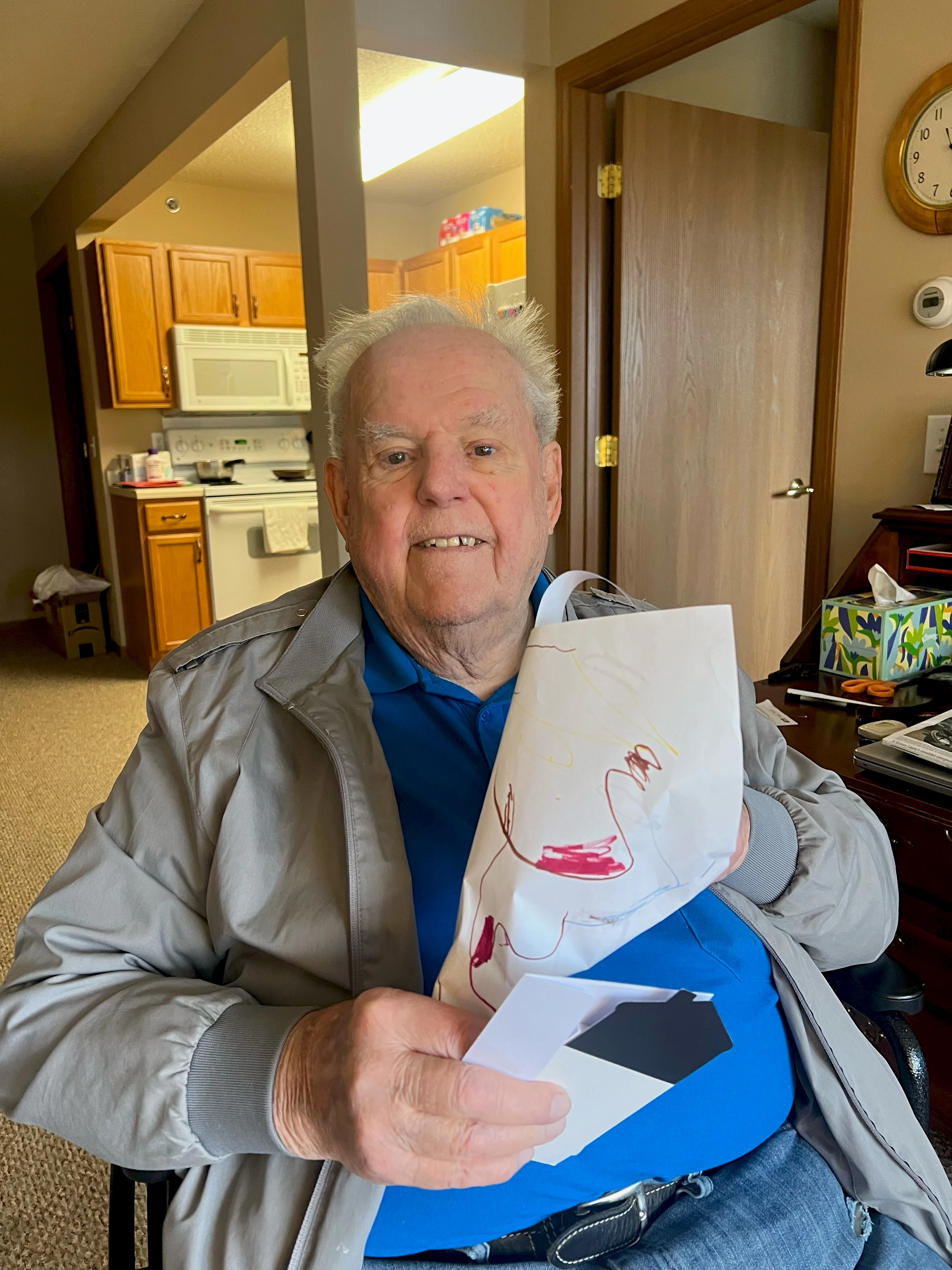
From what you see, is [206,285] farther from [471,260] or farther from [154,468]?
[471,260]

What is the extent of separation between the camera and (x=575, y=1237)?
0.78 meters

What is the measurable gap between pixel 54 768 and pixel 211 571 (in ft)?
4.92

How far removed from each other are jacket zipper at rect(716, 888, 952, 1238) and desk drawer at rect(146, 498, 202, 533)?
4235 mm

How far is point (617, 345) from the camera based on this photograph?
2.74m

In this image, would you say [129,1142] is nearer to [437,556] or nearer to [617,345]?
[437,556]

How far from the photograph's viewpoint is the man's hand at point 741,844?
0.63 meters

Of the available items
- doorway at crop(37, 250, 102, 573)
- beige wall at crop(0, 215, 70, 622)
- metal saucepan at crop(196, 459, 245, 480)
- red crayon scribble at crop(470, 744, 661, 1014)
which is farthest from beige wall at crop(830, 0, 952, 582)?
beige wall at crop(0, 215, 70, 622)

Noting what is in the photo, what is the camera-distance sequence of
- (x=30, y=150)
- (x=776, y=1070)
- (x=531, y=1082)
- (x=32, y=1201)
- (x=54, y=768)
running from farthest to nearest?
(x=30, y=150) → (x=54, y=768) → (x=32, y=1201) → (x=776, y=1070) → (x=531, y=1082)

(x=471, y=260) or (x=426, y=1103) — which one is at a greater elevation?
(x=471, y=260)

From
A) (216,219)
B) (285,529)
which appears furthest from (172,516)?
(216,219)

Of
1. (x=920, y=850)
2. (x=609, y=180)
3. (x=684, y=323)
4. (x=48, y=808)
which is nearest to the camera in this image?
(x=920, y=850)

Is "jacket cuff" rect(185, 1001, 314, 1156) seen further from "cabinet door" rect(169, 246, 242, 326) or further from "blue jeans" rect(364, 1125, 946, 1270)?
"cabinet door" rect(169, 246, 242, 326)

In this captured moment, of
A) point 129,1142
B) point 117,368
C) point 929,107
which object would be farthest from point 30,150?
point 129,1142

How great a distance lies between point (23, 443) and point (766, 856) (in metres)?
6.50
